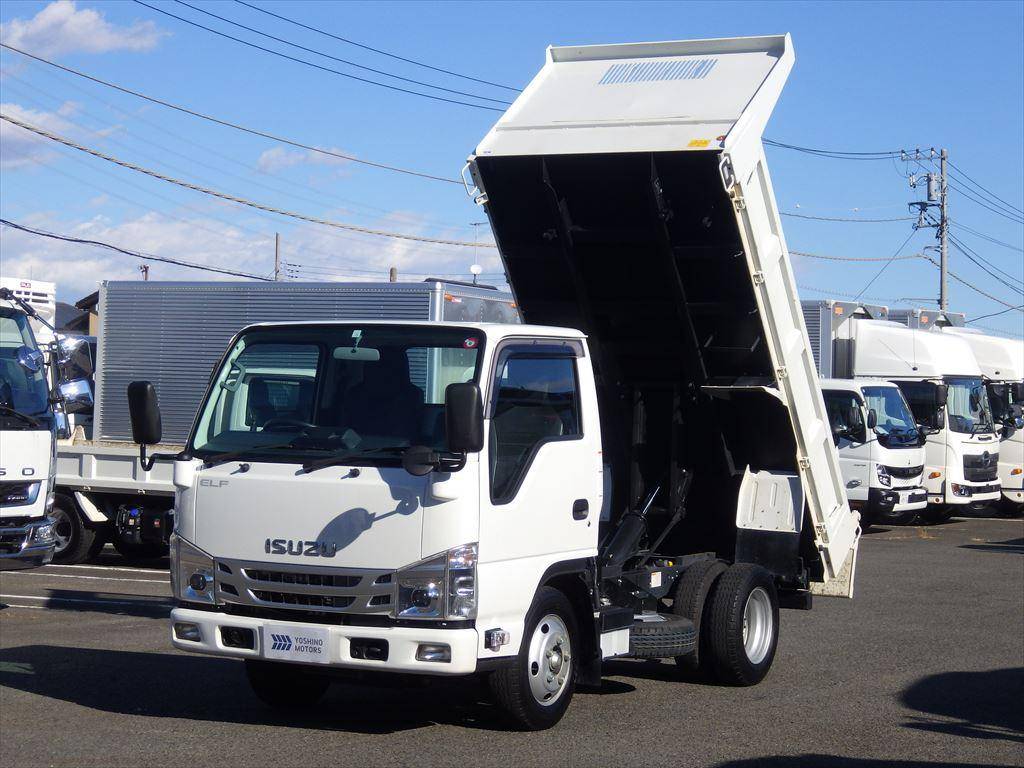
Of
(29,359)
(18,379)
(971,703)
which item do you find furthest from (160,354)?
(971,703)

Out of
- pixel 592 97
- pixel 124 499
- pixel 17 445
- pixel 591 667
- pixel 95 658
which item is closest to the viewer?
pixel 591 667

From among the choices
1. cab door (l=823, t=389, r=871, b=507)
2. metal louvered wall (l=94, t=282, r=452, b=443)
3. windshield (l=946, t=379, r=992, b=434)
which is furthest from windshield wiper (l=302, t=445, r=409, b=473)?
windshield (l=946, t=379, r=992, b=434)

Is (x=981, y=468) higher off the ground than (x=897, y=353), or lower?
lower

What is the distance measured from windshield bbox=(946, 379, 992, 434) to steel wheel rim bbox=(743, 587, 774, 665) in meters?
15.6

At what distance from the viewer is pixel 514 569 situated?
7.39 metres

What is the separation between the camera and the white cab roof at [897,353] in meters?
24.1

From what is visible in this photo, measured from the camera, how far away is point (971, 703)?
352 inches

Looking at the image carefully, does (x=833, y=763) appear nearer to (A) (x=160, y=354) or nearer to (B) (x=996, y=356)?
(A) (x=160, y=354)

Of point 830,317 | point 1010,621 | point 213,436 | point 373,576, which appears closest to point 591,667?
point 373,576

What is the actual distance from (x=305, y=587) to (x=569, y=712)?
7.24 feet

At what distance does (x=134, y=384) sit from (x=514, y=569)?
8.23ft

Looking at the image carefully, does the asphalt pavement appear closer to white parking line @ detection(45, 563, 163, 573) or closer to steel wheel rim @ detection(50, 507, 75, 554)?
white parking line @ detection(45, 563, 163, 573)

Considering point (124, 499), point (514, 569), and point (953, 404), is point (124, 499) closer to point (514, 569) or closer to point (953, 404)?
point (514, 569)

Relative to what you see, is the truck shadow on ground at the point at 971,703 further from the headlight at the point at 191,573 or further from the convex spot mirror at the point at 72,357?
the convex spot mirror at the point at 72,357
